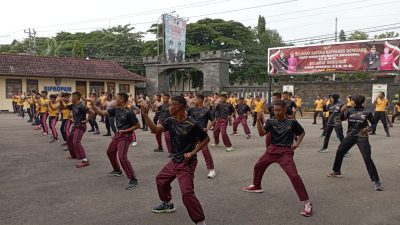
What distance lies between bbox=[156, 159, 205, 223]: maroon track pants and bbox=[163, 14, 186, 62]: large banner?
2987cm

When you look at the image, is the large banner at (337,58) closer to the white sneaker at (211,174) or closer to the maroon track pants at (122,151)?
the white sneaker at (211,174)

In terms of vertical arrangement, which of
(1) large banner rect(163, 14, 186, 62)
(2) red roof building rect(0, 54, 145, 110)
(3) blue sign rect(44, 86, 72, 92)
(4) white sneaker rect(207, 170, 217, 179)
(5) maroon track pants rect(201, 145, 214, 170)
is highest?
(1) large banner rect(163, 14, 186, 62)

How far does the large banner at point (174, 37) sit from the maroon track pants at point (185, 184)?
1176 inches

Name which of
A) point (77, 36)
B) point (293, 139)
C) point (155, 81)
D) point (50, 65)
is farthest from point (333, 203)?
point (77, 36)

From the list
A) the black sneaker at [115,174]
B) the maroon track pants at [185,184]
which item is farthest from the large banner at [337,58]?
the maroon track pants at [185,184]

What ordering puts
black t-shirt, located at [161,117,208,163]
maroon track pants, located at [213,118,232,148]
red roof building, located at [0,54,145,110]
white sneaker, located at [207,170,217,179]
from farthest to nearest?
red roof building, located at [0,54,145,110] < maroon track pants, located at [213,118,232,148] < white sneaker, located at [207,170,217,179] < black t-shirt, located at [161,117,208,163]

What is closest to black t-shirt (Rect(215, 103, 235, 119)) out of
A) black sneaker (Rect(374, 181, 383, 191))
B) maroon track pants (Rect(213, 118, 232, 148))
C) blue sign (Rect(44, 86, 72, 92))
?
maroon track pants (Rect(213, 118, 232, 148))

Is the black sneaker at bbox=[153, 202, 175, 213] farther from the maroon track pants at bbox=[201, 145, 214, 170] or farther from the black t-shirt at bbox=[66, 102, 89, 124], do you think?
the black t-shirt at bbox=[66, 102, 89, 124]

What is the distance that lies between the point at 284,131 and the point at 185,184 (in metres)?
1.90

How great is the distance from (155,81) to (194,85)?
11.0 meters

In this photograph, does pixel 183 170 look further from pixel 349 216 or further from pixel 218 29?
pixel 218 29

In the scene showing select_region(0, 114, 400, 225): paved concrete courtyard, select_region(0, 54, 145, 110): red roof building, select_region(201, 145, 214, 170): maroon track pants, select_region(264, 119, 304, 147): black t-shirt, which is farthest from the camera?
select_region(0, 54, 145, 110): red roof building

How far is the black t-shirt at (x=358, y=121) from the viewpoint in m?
6.69

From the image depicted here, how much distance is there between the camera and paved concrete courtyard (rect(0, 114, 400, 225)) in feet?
16.5
